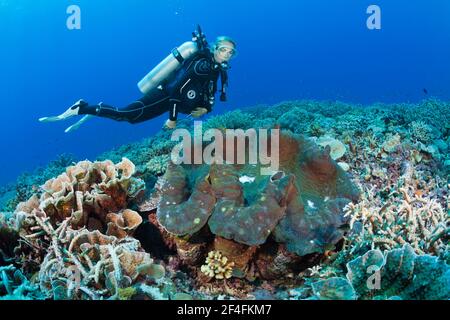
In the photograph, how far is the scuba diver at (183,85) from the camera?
6727 mm

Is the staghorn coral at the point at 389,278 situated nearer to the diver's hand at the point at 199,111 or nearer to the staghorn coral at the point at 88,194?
the staghorn coral at the point at 88,194

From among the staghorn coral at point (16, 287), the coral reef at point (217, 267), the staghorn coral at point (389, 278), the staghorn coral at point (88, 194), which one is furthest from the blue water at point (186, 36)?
the staghorn coral at point (389, 278)

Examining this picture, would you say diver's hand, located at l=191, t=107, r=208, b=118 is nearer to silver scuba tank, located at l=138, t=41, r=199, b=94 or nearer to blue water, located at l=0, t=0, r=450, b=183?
silver scuba tank, located at l=138, t=41, r=199, b=94

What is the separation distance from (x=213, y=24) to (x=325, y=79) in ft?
143

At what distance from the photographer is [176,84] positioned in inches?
276

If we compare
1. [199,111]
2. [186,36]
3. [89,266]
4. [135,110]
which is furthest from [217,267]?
[186,36]

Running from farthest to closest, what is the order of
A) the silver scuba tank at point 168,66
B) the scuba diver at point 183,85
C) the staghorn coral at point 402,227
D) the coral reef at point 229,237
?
the silver scuba tank at point 168,66 < the scuba diver at point 183,85 < the staghorn coral at point 402,227 < the coral reef at point 229,237

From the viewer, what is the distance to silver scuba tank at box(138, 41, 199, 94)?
6.95 m

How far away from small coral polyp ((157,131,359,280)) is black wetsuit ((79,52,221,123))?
12.3 ft

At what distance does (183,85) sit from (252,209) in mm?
4650

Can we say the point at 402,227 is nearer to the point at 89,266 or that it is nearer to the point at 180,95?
the point at 89,266

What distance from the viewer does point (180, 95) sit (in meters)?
7.02

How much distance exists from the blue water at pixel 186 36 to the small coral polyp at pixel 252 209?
246 ft
